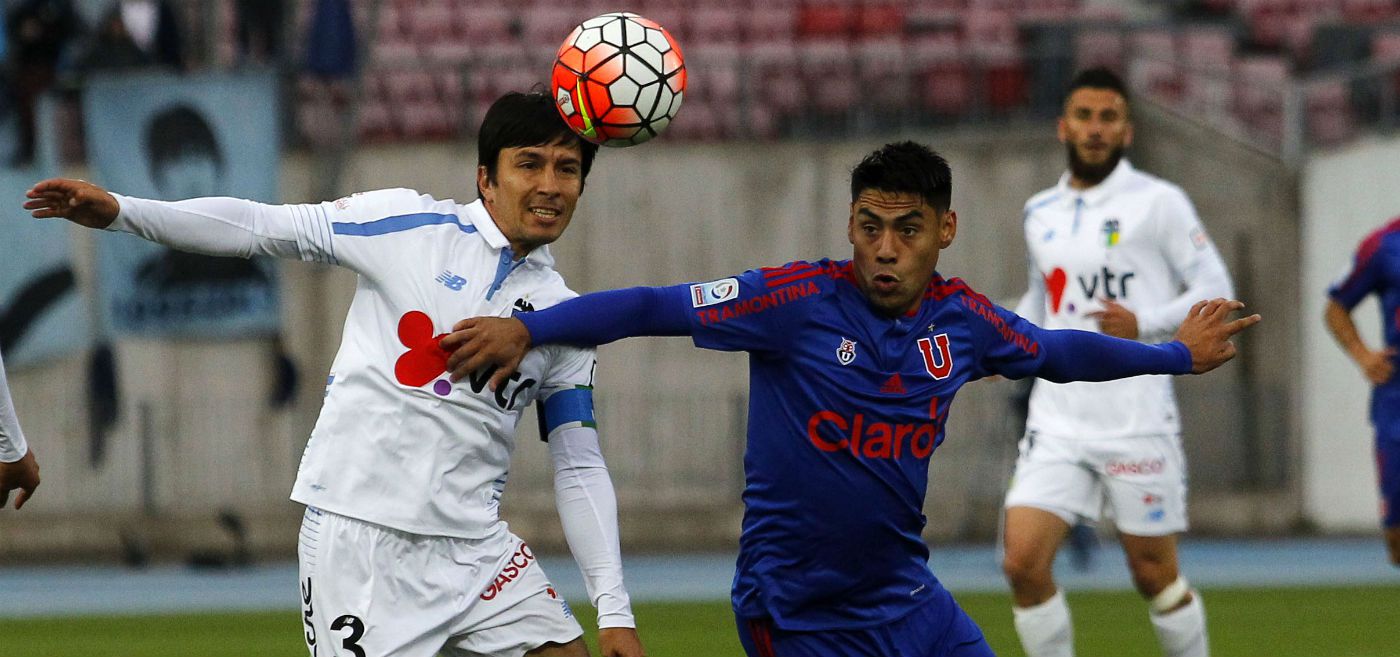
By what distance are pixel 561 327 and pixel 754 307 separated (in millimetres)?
527

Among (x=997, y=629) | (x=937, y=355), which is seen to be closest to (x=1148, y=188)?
(x=937, y=355)

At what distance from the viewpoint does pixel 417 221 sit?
5.02 metres

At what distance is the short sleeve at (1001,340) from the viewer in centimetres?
524

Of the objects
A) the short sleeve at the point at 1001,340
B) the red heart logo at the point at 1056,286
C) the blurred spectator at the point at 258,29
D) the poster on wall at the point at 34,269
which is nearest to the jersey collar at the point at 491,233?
the short sleeve at the point at 1001,340

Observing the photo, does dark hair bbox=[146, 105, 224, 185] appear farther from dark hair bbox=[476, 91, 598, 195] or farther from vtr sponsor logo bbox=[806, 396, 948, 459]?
vtr sponsor logo bbox=[806, 396, 948, 459]

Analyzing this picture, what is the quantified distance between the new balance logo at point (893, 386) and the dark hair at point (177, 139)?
12.3 metres

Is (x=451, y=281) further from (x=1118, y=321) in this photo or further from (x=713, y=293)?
(x=1118, y=321)

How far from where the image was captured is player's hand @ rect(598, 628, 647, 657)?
469 centimetres

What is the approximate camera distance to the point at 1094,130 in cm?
785

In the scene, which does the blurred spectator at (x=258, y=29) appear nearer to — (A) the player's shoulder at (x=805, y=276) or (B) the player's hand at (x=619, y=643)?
(A) the player's shoulder at (x=805, y=276)

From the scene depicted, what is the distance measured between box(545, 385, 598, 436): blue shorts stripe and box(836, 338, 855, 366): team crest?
0.65 m

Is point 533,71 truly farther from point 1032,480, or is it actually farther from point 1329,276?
point 1032,480

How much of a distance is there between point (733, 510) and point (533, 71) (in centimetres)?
421

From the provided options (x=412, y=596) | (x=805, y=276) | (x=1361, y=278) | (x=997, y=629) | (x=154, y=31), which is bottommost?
(x=997, y=629)
